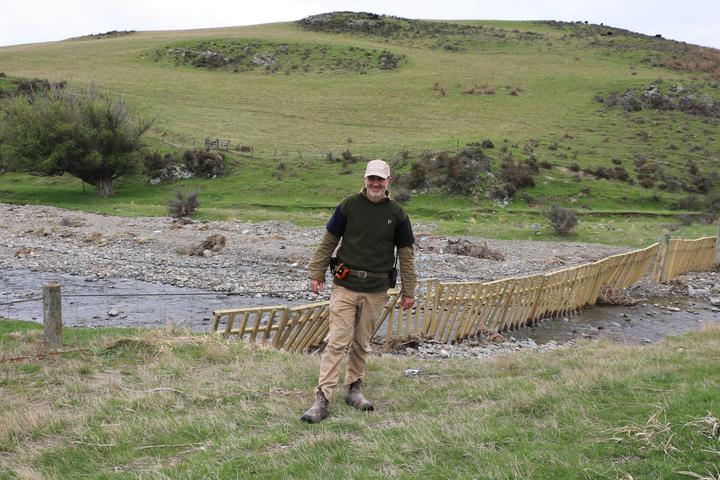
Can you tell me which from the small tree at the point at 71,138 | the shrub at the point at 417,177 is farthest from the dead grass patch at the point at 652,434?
the small tree at the point at 71,138

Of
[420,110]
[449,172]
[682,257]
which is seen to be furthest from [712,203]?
[420,110]

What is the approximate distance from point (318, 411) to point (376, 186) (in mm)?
2497

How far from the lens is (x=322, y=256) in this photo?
7.10 m

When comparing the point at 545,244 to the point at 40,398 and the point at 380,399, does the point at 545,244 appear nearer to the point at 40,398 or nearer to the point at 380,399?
the point at 380,399

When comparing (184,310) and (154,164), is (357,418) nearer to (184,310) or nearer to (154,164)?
(184,310)

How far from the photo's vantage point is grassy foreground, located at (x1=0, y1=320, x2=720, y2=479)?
16.6ft

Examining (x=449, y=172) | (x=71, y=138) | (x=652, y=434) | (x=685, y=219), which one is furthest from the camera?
(x=449, y=172)

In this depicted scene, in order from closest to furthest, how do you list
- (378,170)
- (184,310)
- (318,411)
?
(318,411) < (378,170) < (184,310)

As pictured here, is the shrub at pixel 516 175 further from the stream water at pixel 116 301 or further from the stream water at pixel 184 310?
the stream water at pixel 116 301

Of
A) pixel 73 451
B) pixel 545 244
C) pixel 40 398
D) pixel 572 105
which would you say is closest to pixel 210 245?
pixel 545 244

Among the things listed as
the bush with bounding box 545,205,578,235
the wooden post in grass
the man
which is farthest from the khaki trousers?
the bush with bounding box 545,205,578,235

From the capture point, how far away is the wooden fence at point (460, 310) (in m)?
11.4

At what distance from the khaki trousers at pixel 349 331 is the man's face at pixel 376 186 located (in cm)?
111

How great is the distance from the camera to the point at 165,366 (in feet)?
28.9
